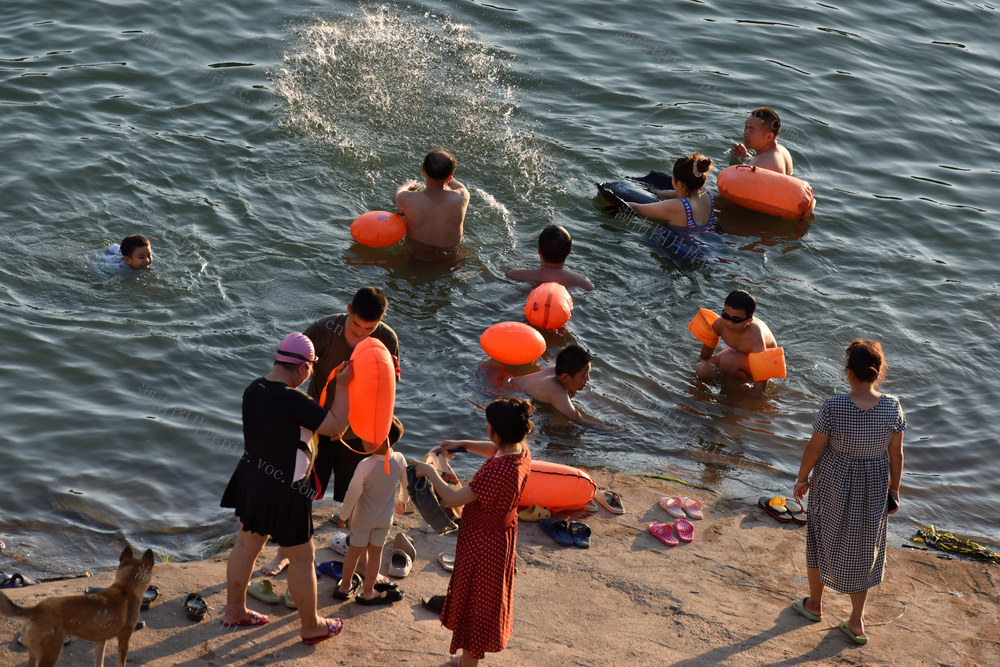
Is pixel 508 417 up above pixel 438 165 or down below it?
below

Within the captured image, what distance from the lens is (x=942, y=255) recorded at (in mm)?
12883

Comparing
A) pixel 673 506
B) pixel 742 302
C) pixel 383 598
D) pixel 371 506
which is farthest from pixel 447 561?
pixel 742 302

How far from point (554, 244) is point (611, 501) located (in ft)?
12.3

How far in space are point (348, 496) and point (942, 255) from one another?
32.9 feet

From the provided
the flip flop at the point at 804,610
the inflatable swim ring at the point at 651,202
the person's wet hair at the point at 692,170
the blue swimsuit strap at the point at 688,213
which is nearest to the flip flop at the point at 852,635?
the flip flop at the point at 804,610

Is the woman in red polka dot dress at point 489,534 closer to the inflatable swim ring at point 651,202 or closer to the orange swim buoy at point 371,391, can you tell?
the orange swim buoy at point 371,391

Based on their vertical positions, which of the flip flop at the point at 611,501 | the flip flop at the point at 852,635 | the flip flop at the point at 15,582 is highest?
the flip flop at the point at 611,501

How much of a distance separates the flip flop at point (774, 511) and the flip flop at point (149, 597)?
4549 millimetres

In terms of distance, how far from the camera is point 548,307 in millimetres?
9828

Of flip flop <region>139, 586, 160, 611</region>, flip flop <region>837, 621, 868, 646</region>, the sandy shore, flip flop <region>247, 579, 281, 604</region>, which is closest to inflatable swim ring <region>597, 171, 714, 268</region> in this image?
the sandy shore

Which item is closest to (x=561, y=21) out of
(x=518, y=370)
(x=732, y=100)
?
(x=732, y=100)

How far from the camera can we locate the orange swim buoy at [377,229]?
10.6 metres

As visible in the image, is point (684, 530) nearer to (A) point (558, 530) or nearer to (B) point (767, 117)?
(A) point (558, 530)

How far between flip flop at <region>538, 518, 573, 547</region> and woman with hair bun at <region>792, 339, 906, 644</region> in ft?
5.40
